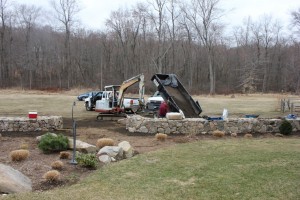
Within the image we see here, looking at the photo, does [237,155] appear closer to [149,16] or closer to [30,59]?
[149,16]

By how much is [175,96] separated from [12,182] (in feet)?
40.7

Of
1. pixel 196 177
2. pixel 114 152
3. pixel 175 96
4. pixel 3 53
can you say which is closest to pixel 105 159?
pixel 114 152

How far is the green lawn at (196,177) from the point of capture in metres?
6.27

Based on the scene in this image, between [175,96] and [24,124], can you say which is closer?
[24,124]

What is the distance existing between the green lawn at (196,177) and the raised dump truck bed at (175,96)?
669 centimetres

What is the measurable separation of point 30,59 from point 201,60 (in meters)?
34.7

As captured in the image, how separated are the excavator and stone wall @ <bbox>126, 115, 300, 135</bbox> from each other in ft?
22.6

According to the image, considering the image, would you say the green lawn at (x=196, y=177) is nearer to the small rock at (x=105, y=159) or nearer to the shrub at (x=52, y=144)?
the small rock at (x=105, y=159)

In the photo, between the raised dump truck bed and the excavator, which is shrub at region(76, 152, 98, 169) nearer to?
the raised dump truck bed

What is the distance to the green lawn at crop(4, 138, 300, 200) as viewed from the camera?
6270 millimetres

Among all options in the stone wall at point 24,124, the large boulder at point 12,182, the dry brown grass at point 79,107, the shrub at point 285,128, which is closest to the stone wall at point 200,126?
the shrub at point 285,128

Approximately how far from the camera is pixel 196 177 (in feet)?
24.3

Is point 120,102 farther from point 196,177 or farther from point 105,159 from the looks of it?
point 196,177

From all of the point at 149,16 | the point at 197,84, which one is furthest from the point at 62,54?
the point at 197,84
